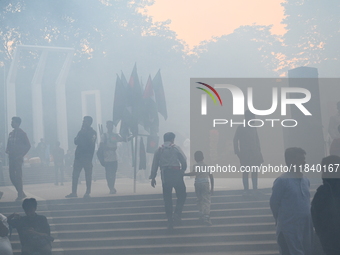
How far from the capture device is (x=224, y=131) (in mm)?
18625

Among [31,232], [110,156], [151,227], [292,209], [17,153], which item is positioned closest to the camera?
[292,209]

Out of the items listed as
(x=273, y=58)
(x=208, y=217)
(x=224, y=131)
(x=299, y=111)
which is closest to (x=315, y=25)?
(x=273, y=58)

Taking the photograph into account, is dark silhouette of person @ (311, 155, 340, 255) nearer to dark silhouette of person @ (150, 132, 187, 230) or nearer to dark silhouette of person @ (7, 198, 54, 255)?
dark silhouette of person @ (7, 198, 54, 255)

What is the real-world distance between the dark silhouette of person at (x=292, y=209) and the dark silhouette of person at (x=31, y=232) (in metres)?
2.82

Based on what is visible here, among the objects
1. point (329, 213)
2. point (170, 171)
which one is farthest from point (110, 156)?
point (329, 213)

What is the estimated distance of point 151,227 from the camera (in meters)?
8.84

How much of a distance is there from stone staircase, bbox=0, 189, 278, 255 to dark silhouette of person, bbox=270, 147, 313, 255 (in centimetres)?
241

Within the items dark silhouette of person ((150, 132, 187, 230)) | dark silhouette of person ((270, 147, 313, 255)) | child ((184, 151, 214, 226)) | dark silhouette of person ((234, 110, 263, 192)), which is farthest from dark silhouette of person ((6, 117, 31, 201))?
dark silhouette of person ((270, 147, 313, 255))

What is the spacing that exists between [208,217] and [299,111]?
4656mm

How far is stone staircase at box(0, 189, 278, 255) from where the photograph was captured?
8031mm

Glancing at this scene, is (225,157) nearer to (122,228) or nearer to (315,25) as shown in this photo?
(122,228)

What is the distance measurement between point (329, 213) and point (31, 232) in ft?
11.8

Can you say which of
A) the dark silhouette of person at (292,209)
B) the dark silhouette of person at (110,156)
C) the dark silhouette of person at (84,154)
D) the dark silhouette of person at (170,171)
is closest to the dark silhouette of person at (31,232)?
the dark silhouette of person at (170,171)

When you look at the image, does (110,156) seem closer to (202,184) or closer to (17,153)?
(17,153)
